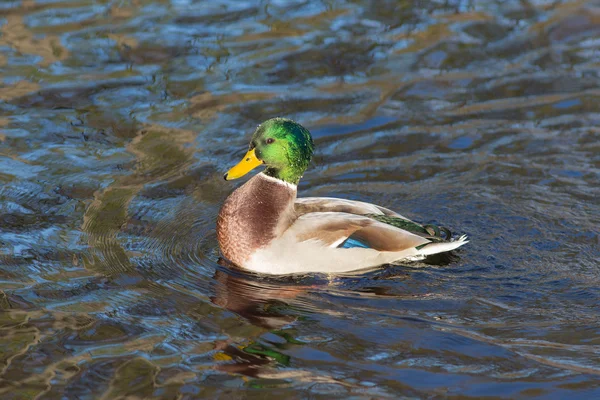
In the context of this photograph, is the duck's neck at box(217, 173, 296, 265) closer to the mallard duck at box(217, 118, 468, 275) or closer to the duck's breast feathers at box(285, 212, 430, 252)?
the mallard duck at box(217, 118, 468, 275)

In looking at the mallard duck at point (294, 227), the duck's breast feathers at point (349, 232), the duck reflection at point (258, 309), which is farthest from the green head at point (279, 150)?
the duck reflection at point (258, 309)

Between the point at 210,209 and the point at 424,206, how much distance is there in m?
1.94

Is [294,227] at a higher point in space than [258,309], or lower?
higher

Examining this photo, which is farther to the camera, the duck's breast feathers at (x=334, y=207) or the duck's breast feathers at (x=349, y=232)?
the duck's breast feathers at (x=334, y=207)

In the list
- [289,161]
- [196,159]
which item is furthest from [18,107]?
[289,161]

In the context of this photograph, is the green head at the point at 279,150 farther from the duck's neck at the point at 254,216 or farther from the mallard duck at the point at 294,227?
the duck's neck at the point at 254,216

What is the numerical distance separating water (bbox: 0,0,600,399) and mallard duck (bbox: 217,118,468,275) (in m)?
0.16

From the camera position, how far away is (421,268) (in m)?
7.32

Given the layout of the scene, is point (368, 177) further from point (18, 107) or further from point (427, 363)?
point (18, 107)

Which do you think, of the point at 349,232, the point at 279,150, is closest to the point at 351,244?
the point at 349,232

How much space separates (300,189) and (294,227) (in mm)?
1442

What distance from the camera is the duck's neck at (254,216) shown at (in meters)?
7.17

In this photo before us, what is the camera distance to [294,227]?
7.20 m

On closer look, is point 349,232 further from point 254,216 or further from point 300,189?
point 300,189
